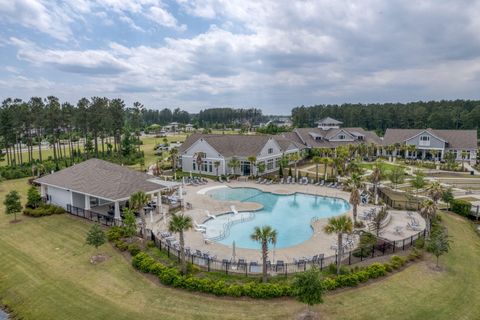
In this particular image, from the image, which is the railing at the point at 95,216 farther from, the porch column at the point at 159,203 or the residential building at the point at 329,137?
the residential building at the point at 329,137

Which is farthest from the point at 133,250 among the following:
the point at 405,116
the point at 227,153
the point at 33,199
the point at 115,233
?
the point at 405,116

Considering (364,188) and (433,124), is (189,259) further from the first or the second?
(433,124)

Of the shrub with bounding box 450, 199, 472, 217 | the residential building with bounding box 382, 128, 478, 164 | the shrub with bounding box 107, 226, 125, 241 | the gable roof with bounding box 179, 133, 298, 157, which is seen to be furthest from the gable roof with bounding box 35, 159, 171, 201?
the residential building with bounding box 382, 128, 478, 164

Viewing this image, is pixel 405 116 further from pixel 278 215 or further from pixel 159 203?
pixel 159 203

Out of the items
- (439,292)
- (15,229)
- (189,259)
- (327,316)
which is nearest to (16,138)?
(15,229)

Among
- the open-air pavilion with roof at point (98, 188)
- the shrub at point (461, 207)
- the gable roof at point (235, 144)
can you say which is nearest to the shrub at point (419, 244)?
the shrub at point (461, 207)
